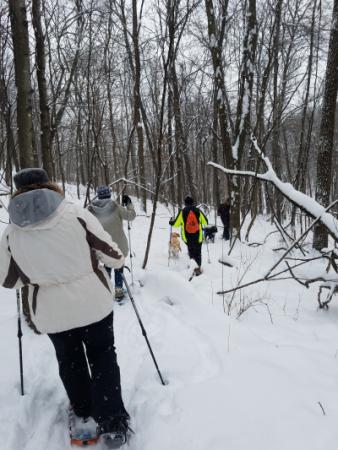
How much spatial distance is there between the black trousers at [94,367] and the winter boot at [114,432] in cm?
3

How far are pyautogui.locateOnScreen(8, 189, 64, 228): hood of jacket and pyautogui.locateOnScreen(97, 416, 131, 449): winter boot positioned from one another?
1427 millimetres

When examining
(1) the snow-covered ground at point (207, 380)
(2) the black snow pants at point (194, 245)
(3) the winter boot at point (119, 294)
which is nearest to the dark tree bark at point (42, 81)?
(3) the winter boot at point (119, 294)

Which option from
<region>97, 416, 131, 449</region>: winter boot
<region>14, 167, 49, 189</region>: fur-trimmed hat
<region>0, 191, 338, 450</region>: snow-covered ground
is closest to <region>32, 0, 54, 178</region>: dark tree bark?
<region>0, 191, 338, 450</region>: snow-covered ground

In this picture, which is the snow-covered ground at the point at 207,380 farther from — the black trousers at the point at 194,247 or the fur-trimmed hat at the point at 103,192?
the black trousers at the point at 194,247

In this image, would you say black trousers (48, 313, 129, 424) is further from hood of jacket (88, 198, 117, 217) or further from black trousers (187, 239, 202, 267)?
black trousers (187, 239, 202, 267)

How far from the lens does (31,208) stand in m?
1.90

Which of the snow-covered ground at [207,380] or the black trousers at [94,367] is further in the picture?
the black trousers at [94,367]

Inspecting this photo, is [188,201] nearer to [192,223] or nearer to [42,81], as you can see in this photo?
[192,223]

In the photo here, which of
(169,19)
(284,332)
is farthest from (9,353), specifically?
(169,19)

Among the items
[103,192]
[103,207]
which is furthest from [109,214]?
[103,192]

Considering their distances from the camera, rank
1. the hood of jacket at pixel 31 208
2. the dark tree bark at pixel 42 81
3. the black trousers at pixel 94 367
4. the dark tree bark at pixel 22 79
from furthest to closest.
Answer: the dark tree bark at pixel 42 81
the dark tree bark at pixel 22 79
the black trousers at pixel 94 367
the hood of jacket at pixel 31 208

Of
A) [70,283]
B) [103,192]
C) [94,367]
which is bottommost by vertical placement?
[94,367]

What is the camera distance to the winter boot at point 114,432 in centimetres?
207

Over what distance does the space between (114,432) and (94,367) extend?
43cm
